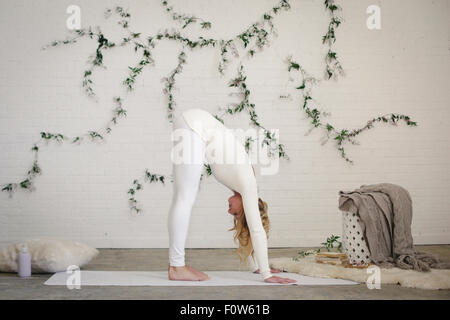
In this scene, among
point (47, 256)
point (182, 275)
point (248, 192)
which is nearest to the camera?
point (248, 192)

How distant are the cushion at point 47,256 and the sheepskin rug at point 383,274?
1461 millimetres

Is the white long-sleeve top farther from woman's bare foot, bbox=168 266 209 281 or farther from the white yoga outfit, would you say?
woman's bare foot, bbox=168 266 209 281

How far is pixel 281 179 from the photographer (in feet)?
18.5

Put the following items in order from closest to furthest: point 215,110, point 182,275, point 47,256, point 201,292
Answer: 1. point 201,292
2. point 182,275
3. point 47,256
4. point 215,110

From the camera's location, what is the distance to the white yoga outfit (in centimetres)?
354

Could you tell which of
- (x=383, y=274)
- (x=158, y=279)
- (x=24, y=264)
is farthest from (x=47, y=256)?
(x=383, y=274)

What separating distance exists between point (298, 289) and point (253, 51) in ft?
9.54

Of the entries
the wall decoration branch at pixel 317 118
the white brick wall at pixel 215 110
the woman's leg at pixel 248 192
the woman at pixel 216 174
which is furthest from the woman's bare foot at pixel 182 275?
the wall decoration branch at pixel 317 118

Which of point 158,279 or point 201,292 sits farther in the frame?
point 158,279

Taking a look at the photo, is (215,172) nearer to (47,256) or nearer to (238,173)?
(238,173)

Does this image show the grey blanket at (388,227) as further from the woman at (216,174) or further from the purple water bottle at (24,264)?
the purple water bottle at (24,264)

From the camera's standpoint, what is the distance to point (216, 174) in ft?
12.1

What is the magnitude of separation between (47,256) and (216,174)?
134cm
